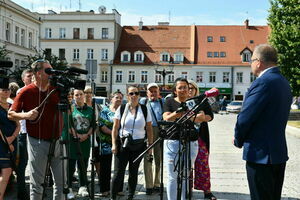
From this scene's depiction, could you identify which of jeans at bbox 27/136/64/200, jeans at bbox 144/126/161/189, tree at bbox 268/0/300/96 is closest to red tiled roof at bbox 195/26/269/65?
tree at bbox 268/0/300/96

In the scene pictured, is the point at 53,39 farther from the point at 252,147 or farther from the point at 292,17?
the point at 252,147

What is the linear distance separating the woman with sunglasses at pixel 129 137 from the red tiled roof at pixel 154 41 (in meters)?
52.4

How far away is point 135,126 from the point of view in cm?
641

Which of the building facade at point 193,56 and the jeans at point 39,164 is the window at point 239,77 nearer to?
the building facade at point 193,56

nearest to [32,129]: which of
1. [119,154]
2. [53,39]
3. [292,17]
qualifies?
[119,154]

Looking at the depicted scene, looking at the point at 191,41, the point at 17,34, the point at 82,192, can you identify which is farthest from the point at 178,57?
the point at 82,192

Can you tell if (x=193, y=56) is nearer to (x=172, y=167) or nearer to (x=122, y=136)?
(x=122, y=136)

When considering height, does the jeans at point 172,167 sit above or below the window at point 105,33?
below

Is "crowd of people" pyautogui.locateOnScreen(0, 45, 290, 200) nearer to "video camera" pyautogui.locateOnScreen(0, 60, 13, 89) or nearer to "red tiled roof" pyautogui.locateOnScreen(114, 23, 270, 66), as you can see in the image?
"video camera" pyautogui.locateOnScreen(0, 60, 13, 89)

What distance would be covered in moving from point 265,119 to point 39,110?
2.47 metres

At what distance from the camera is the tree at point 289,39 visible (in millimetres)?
28938

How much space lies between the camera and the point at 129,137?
6.26 metres

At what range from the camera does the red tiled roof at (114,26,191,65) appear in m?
59.5

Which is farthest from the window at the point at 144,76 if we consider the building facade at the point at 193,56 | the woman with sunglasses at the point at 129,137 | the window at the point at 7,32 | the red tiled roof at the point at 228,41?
the woman with sunglasses at the point at 129,137
